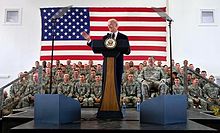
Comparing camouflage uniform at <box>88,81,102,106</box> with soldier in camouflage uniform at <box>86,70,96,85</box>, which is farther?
soldier in camouflage uniform at <box>86,70,96,85</box>

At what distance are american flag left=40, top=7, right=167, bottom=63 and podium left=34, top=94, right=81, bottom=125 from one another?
527cm

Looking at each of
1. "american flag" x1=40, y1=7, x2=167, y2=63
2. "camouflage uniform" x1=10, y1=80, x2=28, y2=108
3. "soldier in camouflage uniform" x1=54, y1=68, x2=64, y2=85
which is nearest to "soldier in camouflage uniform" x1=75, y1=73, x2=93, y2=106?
"soldier in camouflage uniform" x1=54, y1=68, x2=64, y2=85

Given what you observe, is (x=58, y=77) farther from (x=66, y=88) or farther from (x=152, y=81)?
(x=152, y=81)

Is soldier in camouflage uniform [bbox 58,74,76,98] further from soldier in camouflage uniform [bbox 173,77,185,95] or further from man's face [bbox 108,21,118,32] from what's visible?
man's face [bbox 108,21,118,32]

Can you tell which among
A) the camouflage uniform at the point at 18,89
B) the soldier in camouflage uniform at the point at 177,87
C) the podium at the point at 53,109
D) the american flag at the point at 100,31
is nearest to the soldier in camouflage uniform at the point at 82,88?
the camouflage uniform at the point at 18,89

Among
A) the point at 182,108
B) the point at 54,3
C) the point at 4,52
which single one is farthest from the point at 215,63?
the point at 4,52

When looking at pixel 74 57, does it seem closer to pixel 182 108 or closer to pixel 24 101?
pixel 24 101

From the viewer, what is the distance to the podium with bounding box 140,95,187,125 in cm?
246

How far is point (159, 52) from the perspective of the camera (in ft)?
25.1

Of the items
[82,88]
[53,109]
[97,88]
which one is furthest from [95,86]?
[53,109]

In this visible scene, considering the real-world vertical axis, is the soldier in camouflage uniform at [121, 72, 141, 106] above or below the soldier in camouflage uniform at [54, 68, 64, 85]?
below

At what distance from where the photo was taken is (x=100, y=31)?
310 inches

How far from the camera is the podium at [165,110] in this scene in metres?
2.46

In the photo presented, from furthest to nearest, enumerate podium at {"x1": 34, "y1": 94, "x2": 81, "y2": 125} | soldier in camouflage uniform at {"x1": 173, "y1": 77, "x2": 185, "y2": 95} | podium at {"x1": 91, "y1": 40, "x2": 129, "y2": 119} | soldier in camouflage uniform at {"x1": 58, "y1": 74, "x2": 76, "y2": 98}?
soldier in camouflage uniform at {"x1": 58, "y1": 74, "x2": 76, "y2": 98} < soldier in camouflage uniform at {"x1": 173, "y1": 77, "x2": 185, "y2": 95} < podium at {"x1": 91, "y1": 40, "x2": 129, "y2": 119} < podium at {"x1": 34, "y1": 94, "x2": 81, "y2": 125}
